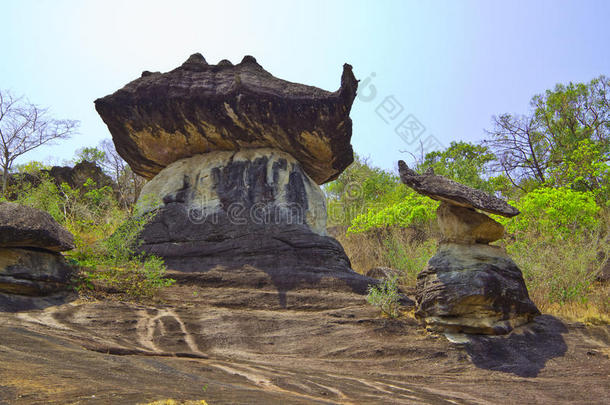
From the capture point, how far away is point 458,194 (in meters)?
7.42

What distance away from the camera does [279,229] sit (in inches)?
395

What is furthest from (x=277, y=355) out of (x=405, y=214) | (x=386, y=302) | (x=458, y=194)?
(x=405, y=214)

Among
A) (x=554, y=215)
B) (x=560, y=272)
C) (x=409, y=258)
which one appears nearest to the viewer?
(x=560, y=272)

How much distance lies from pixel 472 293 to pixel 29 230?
733cm

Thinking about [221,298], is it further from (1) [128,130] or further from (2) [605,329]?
(2) [605,329]

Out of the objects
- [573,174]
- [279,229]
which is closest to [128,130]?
[279,229]

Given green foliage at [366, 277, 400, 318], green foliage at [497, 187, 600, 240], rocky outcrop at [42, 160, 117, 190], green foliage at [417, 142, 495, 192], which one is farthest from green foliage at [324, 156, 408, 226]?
green foliage at [366, 277, 400, 318]

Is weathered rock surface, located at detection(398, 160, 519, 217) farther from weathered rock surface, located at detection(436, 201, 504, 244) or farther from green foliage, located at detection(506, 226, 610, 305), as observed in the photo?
green foliage, located at detection(506, 226, 610, 305)

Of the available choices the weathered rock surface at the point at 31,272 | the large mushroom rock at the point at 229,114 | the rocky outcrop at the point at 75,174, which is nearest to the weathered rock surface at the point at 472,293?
the large mushroom rock at the point at 229,114

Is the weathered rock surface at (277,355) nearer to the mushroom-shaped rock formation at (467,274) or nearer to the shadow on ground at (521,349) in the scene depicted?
the shadow on ground at (521,349)

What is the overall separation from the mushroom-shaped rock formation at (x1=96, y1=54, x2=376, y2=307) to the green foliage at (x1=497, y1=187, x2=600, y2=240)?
551 cm

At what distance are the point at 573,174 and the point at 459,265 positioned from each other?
1199 cm

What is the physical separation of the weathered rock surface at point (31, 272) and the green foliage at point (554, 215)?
11.6 metres

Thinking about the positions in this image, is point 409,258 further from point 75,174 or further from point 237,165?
point 75,174
